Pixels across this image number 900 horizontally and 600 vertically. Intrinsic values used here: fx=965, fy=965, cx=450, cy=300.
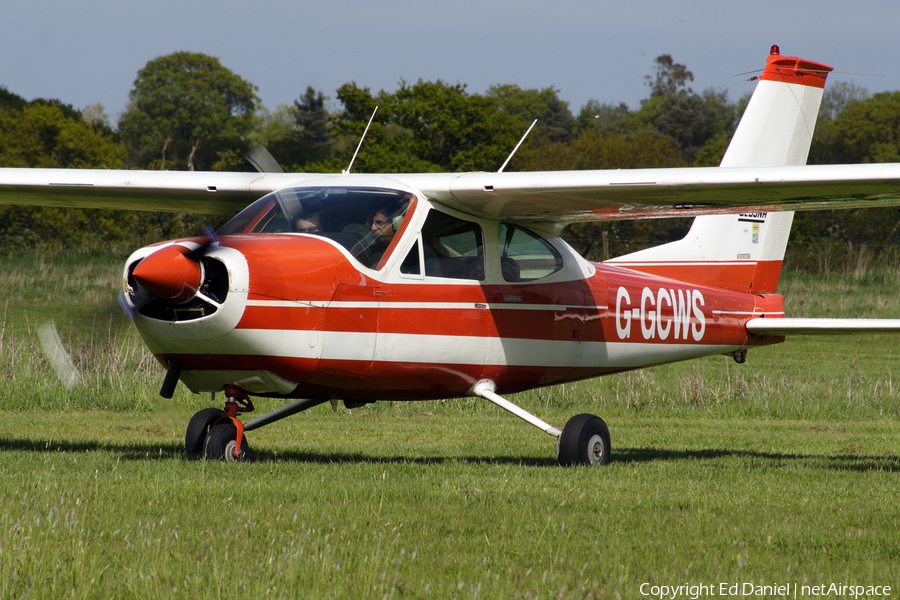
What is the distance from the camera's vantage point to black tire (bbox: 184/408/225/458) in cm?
827

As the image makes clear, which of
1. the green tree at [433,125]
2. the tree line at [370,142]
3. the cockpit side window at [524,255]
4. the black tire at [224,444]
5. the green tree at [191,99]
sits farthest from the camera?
the green tree at [433,125]

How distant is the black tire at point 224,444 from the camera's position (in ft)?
25.4

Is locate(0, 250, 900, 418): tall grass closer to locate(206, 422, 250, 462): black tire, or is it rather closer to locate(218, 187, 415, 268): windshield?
locate(206, 422, 250, 462): black tire

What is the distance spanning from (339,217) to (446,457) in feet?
8.73

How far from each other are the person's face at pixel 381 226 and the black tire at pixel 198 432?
2.03m

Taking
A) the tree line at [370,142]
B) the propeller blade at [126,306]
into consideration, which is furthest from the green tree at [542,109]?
the propeller blade at [126,306]

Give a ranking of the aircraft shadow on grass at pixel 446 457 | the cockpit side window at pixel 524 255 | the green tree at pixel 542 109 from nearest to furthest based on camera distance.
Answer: the aircraft shadow on grass at pixel 446 457 → the cockpit side window at pixel 524 255 → the green tree at pixel 542 109

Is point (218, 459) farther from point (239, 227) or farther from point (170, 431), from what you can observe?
point (170, 431)

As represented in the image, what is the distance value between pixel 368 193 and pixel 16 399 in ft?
25.2

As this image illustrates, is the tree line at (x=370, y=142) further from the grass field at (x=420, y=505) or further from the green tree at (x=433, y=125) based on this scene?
the grass field at (x=420, y=505)

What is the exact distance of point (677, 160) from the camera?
67625 millimetres

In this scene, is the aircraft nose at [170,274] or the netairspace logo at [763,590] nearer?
the netairspace logo at [763,590]

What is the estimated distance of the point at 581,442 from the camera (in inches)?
339

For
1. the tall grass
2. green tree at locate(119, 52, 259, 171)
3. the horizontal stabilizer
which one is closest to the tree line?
green tree at locate(119, 52, 259, 171)
